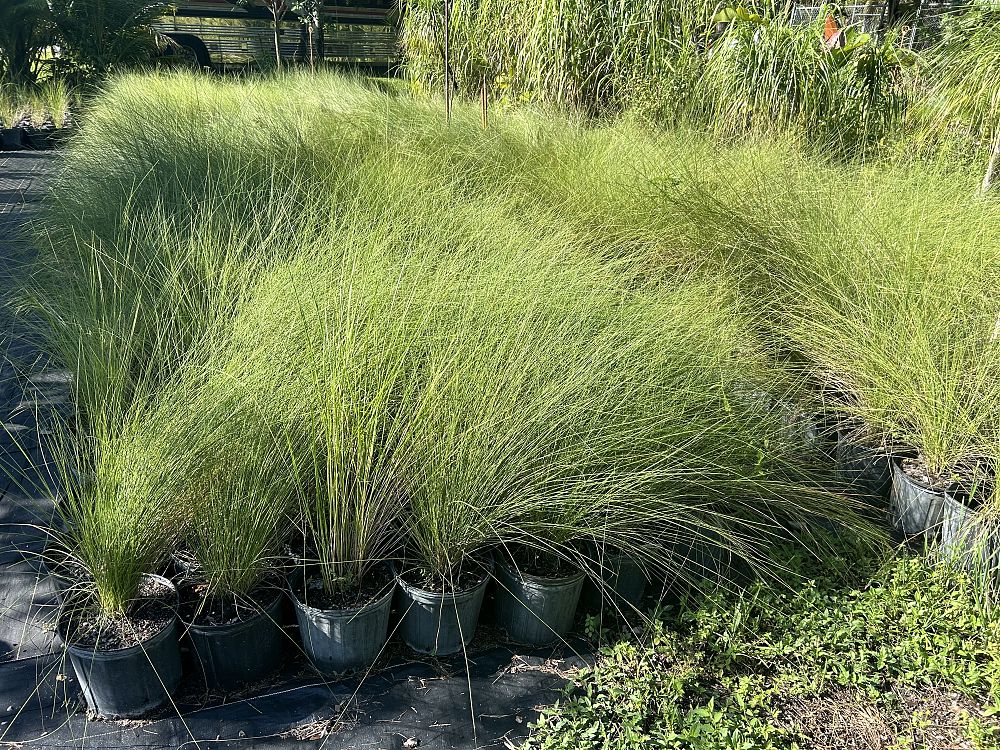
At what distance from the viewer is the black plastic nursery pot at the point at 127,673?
1536 millimetres

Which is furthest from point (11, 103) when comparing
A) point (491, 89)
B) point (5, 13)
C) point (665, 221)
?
point (665, 221)

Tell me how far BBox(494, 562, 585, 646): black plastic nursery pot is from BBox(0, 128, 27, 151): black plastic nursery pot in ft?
28.4

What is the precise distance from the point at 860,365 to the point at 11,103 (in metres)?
10.0

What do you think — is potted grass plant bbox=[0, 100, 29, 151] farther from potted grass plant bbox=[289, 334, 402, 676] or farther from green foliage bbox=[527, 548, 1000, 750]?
green foliage bbox=[527, 548, 1000, 750]

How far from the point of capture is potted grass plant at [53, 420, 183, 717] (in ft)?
5.11

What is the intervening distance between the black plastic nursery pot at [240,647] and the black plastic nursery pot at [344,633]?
6 centimetres

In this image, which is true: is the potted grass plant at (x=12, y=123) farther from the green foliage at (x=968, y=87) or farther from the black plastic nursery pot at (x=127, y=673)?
the green foliage at (x=968, y=87)

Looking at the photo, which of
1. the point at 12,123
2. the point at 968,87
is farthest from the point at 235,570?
the point at 12,123

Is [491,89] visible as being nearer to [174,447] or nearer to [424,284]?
[424,284]

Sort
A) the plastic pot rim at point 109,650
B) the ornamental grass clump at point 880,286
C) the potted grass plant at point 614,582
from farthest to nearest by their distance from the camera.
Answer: the ornamental grass clump at point 880,286 < the potted grass plant at point 614,582 < the plastic pot rim at point 109,650

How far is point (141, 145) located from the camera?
406 centimetres

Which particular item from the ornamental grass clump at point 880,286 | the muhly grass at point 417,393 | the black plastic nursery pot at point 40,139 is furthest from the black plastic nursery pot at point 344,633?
the black plastic nursery pot at point 40,139

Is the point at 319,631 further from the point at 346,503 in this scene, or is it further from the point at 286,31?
the point at 286,31

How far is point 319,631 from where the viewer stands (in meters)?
1.70
